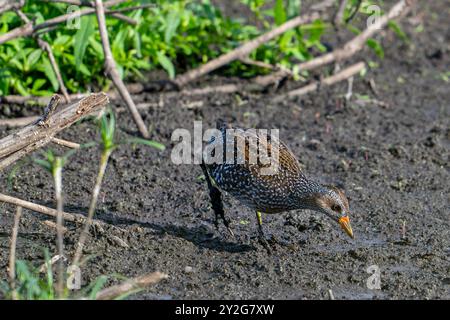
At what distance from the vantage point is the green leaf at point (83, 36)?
8812mm

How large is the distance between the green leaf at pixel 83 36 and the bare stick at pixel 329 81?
2.55 m

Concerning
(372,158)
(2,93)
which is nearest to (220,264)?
(372,158)

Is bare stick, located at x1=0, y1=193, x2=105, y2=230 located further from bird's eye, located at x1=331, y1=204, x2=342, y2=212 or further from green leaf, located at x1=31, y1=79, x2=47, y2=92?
green leaf, located at x1=31, y1=79, x2=47, y2=92

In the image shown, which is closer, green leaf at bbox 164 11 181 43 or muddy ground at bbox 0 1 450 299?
muddy ground at bbox 0 1 450 299

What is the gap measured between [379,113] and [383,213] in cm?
285

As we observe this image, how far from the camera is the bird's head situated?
6949mm

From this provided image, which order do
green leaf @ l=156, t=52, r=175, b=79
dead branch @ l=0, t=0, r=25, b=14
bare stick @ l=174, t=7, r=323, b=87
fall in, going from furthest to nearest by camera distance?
bare stick @ l=174, t=7, r=323, b=87
green leaf @ l=156, t=52, r=175, b=79
dead branch @ l=0, t=0, r=25, b=14

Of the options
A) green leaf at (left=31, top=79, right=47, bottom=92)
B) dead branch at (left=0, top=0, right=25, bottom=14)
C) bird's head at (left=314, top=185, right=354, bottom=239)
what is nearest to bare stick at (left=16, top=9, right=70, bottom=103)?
dead branch at (left=0, top=0, right=25, bottom=14)

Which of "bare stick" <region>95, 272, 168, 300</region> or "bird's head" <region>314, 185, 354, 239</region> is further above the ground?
"bird's head" <region>314, 185, 354, 239</region>

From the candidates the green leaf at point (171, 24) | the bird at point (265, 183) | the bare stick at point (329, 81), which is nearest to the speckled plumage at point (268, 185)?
the bird at point (265, 183)

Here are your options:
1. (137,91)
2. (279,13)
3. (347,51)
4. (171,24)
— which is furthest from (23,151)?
(347,51)

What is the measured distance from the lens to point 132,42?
32.4ft

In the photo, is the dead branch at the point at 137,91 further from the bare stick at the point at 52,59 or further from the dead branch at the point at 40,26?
the dead branch at the point at 40,26

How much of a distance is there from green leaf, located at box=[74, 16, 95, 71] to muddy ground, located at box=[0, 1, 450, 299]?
0.73m
